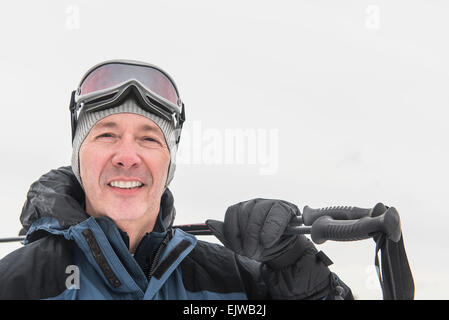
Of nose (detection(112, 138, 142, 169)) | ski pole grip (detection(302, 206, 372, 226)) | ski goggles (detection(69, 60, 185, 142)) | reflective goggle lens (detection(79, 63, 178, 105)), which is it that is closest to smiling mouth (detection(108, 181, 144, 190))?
nose (detection(112, 138, 142, 169))

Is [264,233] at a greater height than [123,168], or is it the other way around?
[123,168]

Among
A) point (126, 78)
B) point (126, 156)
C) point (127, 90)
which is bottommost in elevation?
point (126, 156)

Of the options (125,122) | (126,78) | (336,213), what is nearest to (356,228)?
(336,213)

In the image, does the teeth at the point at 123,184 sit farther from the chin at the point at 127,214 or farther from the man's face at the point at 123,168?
the chin at the point at 127,214

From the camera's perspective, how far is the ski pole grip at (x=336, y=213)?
2656mm

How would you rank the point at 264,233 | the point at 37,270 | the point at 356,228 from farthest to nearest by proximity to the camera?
1. the point at 264,233
2. the point at 37,270
3. the point at 356,228

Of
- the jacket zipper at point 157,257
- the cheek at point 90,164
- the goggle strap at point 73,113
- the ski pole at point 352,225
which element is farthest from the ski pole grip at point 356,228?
the goggle strap at point 73,113

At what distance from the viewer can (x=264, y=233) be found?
334cm

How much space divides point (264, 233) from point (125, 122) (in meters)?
1.46

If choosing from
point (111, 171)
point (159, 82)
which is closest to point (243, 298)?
point (111, 171)

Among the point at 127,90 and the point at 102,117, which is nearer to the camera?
the point at 102,117

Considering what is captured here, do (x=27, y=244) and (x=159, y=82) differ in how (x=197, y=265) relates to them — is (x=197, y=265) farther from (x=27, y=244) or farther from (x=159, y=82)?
(x=159, y=82)

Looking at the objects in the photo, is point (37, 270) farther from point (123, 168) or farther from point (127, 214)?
point (123, 168)
